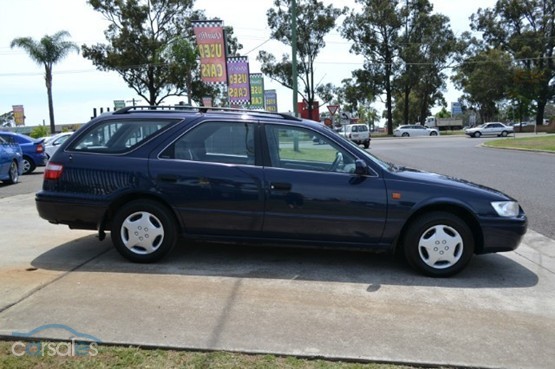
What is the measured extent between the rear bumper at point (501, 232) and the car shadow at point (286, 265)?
1.21 feet


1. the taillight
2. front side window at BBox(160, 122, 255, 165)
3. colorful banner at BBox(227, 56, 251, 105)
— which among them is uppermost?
colorful banner at BBox(227, 56, 251, 105)

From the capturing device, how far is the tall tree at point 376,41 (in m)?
58.6

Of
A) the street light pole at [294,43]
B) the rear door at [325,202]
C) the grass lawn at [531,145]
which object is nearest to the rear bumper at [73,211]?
the rear door at [325,202]

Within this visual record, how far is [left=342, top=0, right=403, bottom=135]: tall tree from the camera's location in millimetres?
58562

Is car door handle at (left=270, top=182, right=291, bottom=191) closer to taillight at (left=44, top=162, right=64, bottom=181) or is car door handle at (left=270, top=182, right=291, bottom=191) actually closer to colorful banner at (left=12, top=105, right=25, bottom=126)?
taillight at (left=44, top=162, right=64, bottom=181)

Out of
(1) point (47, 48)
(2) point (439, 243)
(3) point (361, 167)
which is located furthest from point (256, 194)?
(1) point (47, 48)

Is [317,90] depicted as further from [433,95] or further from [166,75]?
[433,95]

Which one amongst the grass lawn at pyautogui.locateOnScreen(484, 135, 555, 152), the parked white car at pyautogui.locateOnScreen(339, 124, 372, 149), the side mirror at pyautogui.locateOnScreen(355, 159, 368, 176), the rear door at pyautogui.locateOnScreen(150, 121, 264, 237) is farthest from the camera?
the parked white car at pyautogui.locateOnScreen(339, 124, 372, 149)

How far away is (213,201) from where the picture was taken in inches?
199

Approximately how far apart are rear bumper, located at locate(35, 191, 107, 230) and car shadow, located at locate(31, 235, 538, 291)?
1.40 feet

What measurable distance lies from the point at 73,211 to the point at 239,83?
14920 mm

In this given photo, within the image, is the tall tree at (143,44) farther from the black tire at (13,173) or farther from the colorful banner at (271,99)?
the black tire at (13,173)

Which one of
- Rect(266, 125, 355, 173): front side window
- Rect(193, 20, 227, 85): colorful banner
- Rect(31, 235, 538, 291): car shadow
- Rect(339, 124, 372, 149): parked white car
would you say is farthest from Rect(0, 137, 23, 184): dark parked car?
Rect(339, 124, 372, 149): parked white car

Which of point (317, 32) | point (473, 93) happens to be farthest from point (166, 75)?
point (473, 93)
